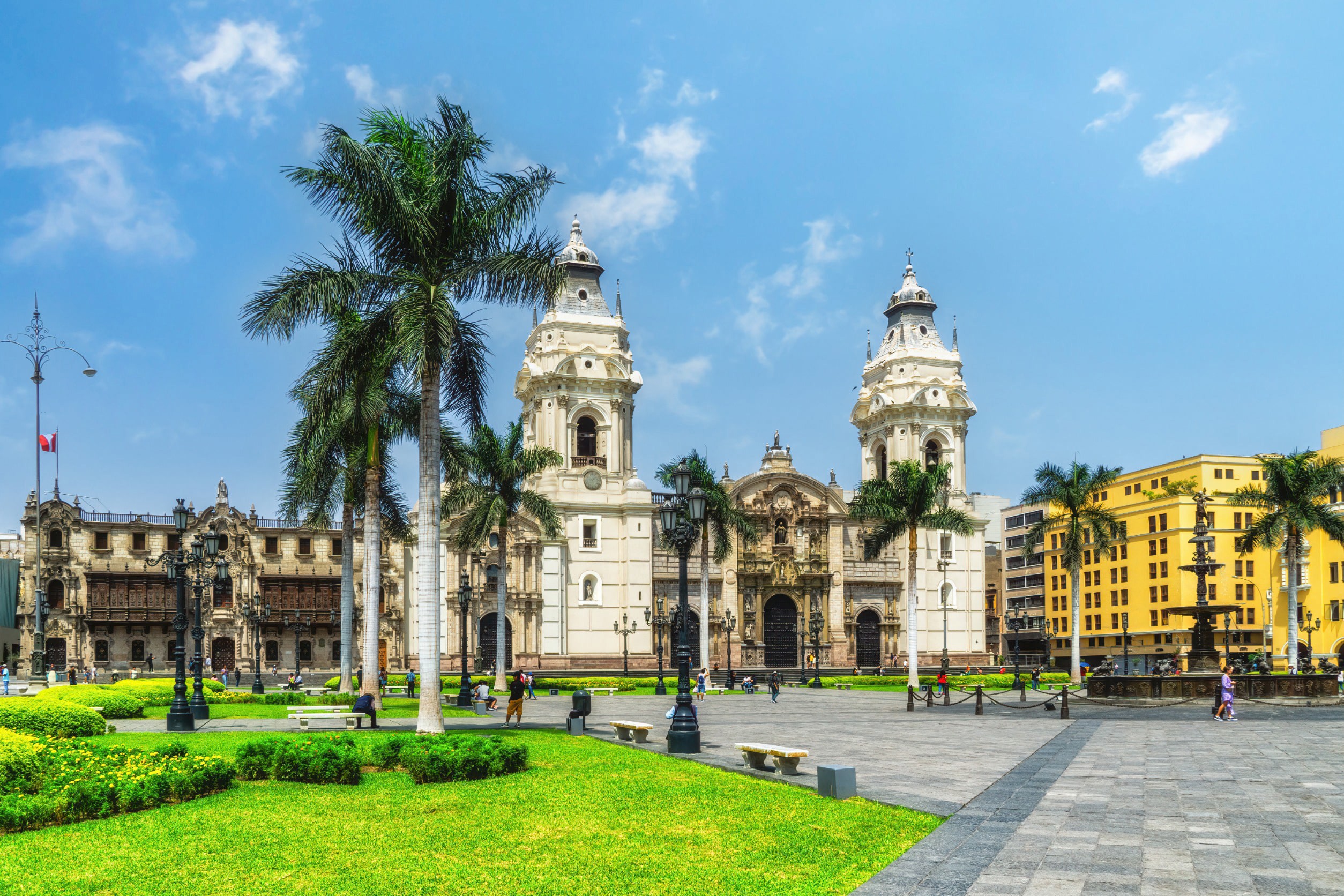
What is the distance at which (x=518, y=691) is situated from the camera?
2733 centimetres

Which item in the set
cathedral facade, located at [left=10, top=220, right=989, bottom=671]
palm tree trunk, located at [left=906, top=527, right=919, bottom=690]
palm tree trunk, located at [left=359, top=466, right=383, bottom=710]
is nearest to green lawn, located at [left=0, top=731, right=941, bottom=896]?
palm tree trunk, located at [left=359, top=466, right=383, bottom=710]

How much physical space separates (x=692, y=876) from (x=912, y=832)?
325 cm

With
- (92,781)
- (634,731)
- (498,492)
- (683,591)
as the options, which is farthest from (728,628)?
(92,781)

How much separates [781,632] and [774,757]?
58653 mm

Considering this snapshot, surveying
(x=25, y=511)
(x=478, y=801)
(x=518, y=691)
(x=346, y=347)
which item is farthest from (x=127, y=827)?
(x=25, y=511)

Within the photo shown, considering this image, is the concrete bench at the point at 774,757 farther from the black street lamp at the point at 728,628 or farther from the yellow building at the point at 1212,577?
the yellow building at the point at 1212,577

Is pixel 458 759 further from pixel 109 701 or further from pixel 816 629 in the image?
pixel 816 629

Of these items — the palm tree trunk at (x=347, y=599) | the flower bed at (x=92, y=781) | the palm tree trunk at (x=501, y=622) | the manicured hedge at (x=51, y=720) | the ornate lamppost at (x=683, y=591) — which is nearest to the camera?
the flower bed at (x=92, y=781)

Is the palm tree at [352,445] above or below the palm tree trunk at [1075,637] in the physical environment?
above

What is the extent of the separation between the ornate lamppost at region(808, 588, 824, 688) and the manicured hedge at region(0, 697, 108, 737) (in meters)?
40.5

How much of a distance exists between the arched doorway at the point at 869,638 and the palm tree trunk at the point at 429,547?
189 ft

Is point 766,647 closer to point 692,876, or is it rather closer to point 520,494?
point 520,494

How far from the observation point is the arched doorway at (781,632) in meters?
75.3

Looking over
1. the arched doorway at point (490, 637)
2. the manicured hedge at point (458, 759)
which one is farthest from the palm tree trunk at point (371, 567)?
the arched doorway at point (490, 637)
